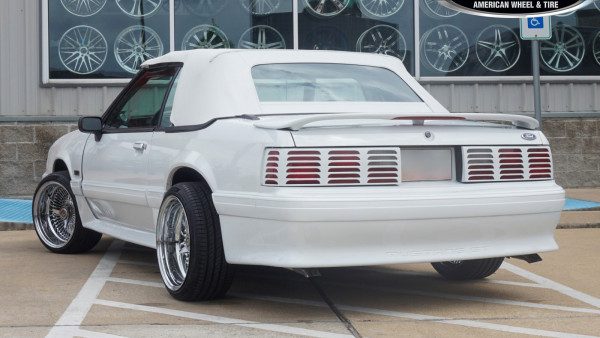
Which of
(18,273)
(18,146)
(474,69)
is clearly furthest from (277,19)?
(18,273)

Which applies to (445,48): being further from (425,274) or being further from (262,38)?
(425,274)

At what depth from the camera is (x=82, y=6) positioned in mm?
13586

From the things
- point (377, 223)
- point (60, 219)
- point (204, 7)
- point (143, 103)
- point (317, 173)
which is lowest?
point (60, 219)

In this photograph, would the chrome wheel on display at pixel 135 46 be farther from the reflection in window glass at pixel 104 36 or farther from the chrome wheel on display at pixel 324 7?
the chrome wheel on display at pixel 324 7

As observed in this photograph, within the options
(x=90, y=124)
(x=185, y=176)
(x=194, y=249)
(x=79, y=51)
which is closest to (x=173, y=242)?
(x=185, y=176)

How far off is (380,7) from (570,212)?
4.09 meters

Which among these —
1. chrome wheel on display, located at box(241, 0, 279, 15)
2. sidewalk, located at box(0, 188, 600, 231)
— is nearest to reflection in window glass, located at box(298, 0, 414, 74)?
chrome wheel on display, located at box(241, 0, 279, 15)

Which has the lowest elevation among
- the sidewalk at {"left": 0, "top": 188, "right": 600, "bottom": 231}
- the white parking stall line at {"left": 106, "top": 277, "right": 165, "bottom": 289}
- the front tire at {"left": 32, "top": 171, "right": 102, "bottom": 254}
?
the white parking stall line at {"left": 106, "top": 277, "right": 165, "bottom": 289}

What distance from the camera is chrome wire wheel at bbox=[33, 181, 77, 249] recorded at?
8.45 meters

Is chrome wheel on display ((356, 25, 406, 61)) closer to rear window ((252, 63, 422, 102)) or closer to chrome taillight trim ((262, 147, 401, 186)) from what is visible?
rear window ((252, 63, 422, 102))

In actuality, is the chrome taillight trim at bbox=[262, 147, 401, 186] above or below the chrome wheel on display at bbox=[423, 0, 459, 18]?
below

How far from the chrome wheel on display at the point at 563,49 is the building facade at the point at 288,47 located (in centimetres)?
1

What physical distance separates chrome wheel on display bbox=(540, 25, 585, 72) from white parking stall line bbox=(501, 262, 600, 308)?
23.3ft

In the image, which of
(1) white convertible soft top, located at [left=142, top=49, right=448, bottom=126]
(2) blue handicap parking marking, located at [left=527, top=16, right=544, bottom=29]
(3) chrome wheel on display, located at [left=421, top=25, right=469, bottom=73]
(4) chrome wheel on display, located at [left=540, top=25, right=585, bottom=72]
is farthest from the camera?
(4) chrome wheel on display, located at [left=540, top=25, right=585, bottom=72]
